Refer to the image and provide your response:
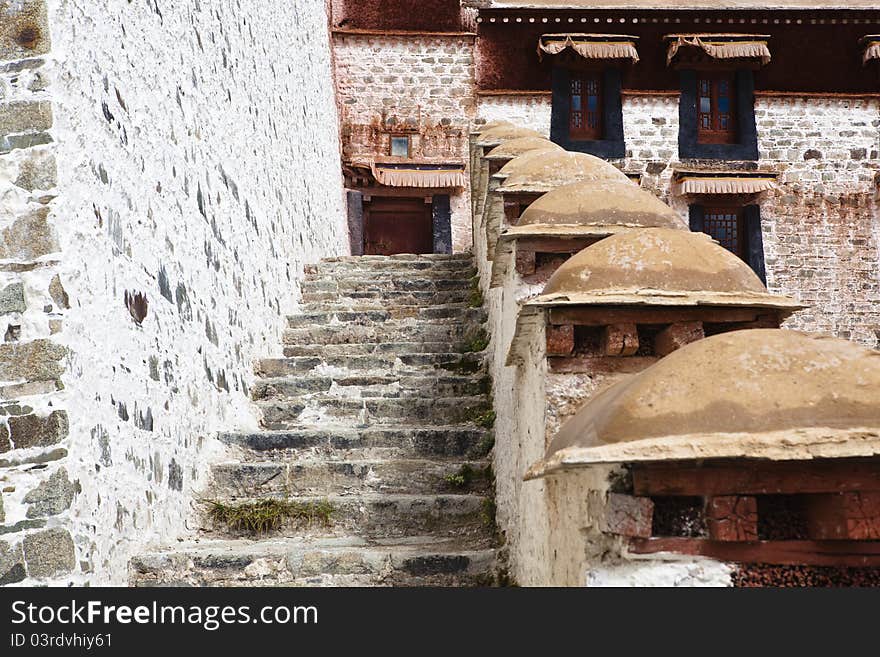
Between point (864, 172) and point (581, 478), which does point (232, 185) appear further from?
point (864, 172)

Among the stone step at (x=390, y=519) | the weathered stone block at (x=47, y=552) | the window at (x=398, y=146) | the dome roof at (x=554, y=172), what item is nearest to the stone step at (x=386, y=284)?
the dome roof at (x=554, y=172)

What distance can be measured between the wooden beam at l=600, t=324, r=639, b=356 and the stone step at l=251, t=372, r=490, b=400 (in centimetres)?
324

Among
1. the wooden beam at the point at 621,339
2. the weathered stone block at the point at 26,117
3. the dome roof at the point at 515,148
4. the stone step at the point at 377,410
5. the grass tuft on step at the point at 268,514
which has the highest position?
the dome roof at the point at 515,148

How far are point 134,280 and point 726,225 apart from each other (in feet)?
44.0

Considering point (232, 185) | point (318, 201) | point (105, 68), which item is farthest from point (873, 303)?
point (105, 68)

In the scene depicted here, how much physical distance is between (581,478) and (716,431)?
23.4 inches

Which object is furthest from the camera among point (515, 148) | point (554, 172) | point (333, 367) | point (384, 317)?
point (384, 317)

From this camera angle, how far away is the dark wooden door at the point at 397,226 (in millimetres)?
15750

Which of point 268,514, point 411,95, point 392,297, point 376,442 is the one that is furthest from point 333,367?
point 411,95

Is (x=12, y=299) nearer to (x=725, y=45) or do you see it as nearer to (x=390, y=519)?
(x=390, y=519)

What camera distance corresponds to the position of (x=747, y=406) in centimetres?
192

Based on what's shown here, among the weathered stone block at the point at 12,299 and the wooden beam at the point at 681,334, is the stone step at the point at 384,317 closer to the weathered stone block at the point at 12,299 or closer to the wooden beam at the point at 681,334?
the weathered stone block at the point at 12,299

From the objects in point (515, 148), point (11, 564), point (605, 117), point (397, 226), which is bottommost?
point (11, 564)

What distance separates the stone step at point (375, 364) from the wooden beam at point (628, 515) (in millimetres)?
4394
